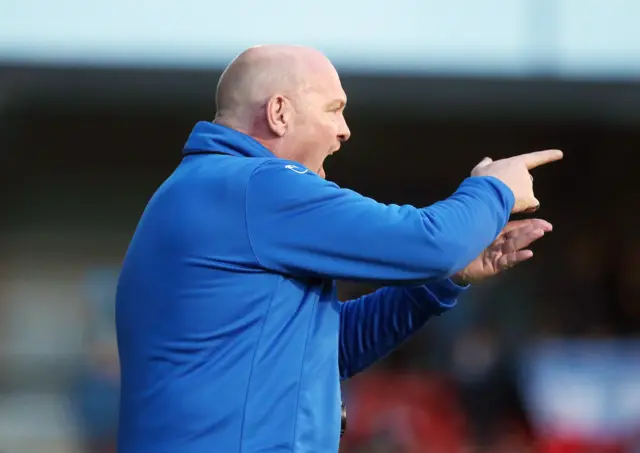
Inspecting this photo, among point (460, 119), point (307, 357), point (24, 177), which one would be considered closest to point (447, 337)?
point (460, 119)

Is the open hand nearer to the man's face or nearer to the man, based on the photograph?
the man

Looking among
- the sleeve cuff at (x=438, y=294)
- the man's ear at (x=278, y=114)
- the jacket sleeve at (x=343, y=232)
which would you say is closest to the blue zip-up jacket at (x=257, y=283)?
the jacket sleeve at (x=343, y=232)

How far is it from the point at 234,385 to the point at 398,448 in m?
5.29

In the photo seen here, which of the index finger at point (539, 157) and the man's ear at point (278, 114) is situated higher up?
the man's ear at point (278, 114)

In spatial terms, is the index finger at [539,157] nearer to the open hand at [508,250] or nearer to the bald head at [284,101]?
the open hand at [508,250]

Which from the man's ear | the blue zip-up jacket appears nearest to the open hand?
the blue zip-up jacket

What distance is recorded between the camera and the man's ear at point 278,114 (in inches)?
91.4

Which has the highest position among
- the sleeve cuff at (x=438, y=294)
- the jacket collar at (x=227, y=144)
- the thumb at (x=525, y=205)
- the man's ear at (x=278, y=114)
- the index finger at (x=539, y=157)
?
the man's ear at (x=278, y=114)

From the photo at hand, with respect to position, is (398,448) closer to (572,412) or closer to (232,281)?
(572,412)

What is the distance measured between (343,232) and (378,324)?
0.55 meters

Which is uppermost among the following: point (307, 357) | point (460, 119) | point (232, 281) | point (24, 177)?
point (232, 281)

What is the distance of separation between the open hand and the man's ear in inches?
20.0

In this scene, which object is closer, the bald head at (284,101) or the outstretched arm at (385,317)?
the bald head at (284,101)

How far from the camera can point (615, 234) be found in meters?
9.95
